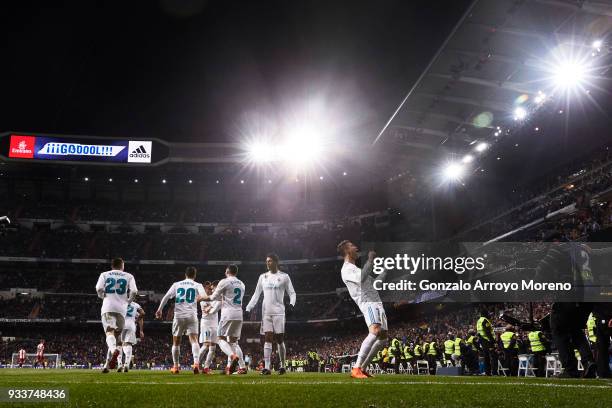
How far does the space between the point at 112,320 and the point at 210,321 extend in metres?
3.13

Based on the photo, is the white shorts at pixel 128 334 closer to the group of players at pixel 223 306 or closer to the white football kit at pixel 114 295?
the group of players at pixel 223 306

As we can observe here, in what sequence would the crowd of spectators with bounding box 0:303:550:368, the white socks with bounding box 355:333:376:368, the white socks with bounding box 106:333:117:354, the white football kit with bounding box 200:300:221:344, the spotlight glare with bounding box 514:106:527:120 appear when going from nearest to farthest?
the white socks with bounding box 355:333:376:368 < the white socks with bounding box 106:333:117:354 < the white football kit with bounding box 200:300:221:344 < the spotlight glare with bounding box 514:106:527:120 < the crowd of spectators with bounding box 0:303:550:368

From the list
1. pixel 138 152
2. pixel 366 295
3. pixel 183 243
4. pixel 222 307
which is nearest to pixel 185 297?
pixel 222 307

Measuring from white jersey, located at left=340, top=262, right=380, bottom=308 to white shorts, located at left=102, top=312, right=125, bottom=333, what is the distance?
597 cm

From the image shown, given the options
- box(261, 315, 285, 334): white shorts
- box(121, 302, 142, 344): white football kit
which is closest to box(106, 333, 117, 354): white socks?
box(261, 315, 285, 334): white shorts

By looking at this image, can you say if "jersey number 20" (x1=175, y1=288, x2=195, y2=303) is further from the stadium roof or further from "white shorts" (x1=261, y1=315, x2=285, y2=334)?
the stadium roof

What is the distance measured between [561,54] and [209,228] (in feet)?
150


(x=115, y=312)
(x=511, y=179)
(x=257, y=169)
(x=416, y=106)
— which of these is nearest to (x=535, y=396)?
(x=115, y=312)

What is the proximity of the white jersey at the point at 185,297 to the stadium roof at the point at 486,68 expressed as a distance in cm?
1676

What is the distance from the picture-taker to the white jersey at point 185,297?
45.8 feet

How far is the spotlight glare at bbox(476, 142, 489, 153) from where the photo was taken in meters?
36.0

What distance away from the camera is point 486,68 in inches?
1094

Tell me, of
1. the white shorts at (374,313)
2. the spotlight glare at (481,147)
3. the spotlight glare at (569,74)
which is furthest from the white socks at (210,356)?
the spotlight glare at (481,147)

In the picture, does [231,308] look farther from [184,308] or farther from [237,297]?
[184,308]
